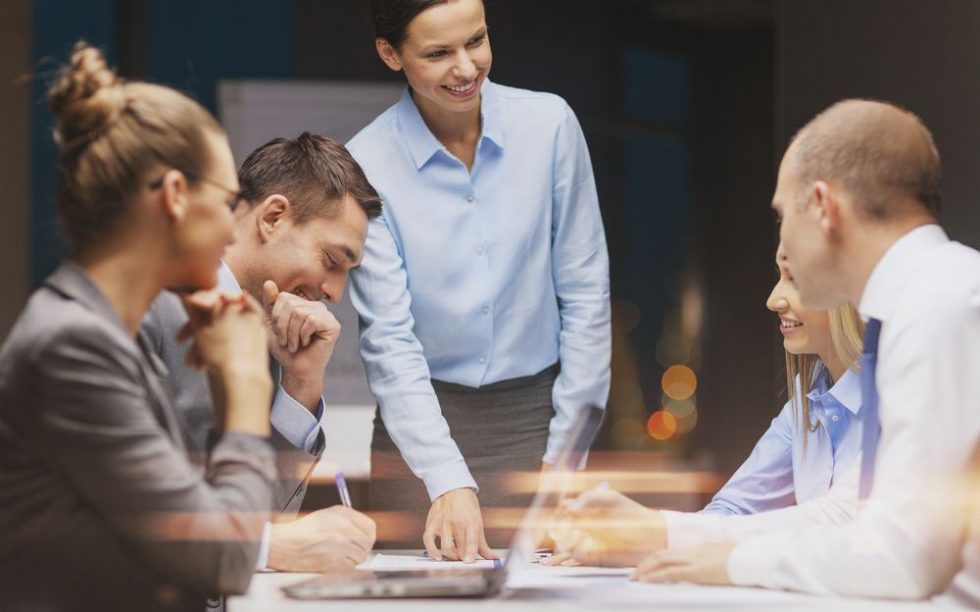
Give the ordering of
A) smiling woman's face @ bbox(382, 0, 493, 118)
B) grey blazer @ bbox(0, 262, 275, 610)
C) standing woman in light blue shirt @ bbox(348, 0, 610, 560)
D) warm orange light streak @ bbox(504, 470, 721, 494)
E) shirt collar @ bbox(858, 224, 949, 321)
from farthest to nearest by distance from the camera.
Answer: standing woman in light blue shirt @ bbox(348, 0, 610, 560)
smiling woman's face @ bbox(382, 0, 493, 118)
warm orange light streak @ bbox(504, 470, 721, 494)
shirt collar @ bbox(858, 224, 949, 321)
grey blazer @ bbox(0, 262, 275, 610)

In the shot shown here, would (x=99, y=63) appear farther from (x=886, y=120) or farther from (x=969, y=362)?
(x=969, y=362)

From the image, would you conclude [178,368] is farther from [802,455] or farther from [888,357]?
[802,455]

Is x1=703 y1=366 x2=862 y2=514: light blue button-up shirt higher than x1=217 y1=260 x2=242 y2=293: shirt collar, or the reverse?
x1=217 y1=260 x2=242 y2=293: shirt collar

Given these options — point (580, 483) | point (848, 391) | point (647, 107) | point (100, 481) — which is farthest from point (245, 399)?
point (647, 107)

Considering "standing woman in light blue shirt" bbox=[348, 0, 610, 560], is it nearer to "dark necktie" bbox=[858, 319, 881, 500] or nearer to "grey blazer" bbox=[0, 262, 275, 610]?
"dark necktie" bbox=[858, 319, 881, 500]

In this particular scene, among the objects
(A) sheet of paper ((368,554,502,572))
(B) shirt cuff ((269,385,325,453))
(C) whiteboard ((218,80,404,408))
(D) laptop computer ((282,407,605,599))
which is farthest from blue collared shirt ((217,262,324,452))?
(C) whiteboard ((218,80,404,408))

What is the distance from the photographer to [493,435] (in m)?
2.85

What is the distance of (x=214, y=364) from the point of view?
159 cm

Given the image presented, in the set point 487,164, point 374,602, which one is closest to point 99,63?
point 374,602

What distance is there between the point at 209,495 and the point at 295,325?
3.06 feet

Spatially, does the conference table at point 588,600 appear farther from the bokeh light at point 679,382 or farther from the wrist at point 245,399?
the bokeh light at point 679,382

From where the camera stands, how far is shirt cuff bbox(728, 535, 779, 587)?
66.6 inches

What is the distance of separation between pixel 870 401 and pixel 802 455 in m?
0.73

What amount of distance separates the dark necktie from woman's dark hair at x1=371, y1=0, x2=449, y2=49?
131cm
